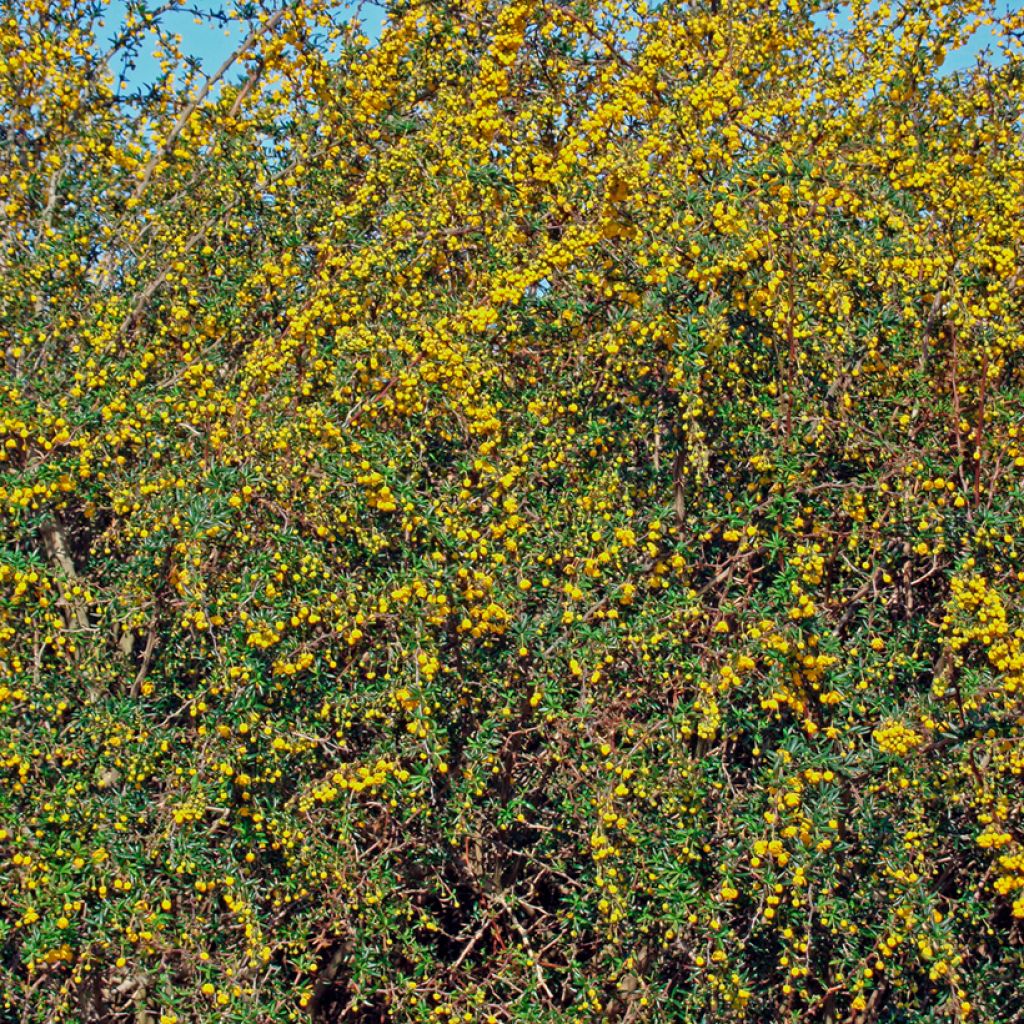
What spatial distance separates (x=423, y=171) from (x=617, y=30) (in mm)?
1020

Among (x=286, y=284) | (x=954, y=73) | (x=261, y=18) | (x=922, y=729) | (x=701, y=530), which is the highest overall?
(x=261, y=18)

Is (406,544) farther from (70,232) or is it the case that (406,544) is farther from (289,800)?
(70,232)

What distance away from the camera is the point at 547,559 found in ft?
14.8

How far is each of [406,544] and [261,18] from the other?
2352mm

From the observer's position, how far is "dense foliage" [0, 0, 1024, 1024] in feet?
14.3

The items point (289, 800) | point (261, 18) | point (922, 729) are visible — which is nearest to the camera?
point (922, 729)

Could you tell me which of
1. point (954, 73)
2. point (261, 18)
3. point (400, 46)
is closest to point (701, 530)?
point (954, 73)

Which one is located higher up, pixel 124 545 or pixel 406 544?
pixel 124 545

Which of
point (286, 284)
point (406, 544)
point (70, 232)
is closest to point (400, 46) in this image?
point (286, 284)

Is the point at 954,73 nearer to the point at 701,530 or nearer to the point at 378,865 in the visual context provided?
the point at 701,530

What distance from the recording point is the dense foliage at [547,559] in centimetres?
436

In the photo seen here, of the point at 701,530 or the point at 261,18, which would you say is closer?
the point at 701,530

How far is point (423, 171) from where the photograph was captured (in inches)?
197

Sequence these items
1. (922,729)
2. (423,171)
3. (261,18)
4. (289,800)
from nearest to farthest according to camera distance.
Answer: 1. (922,729)
2. (289,800)
3. (423,171)
4. (261,18)
